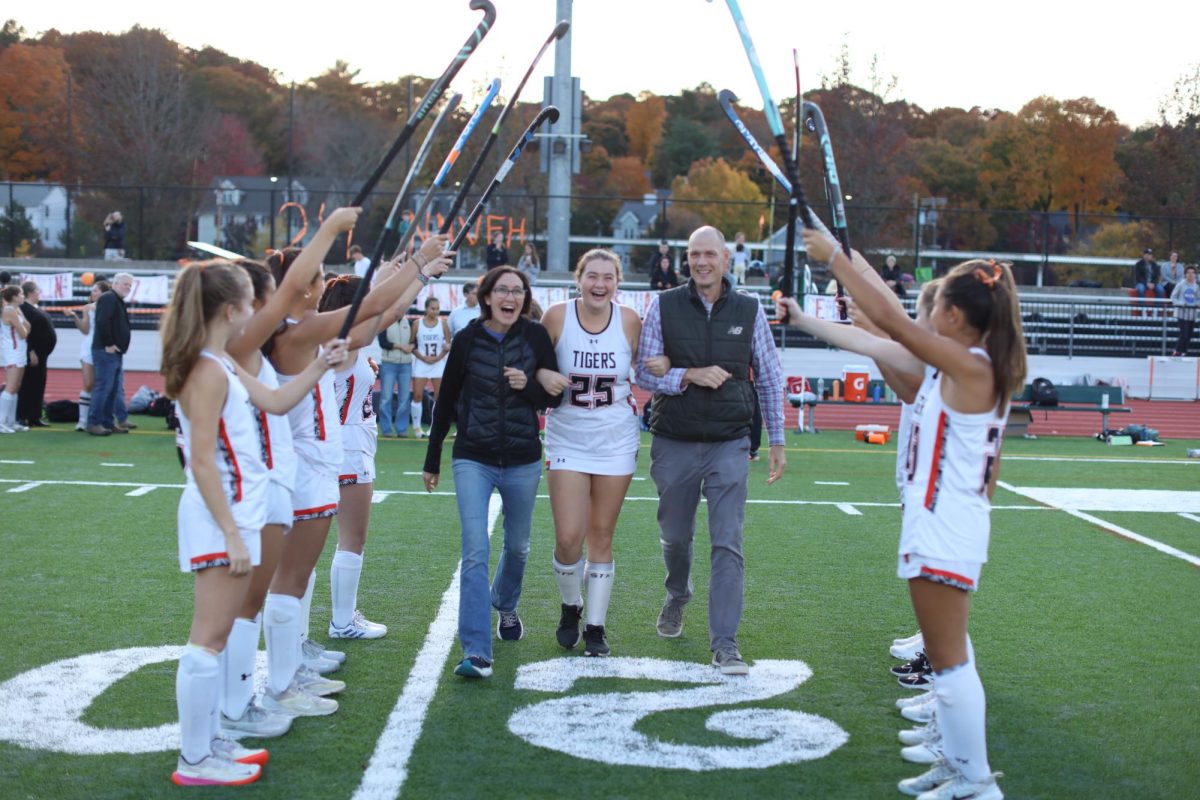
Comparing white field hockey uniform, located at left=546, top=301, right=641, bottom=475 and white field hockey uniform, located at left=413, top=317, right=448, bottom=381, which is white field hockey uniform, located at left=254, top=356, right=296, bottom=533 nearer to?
white field hockey uniform, located at left=546, top=301, right=641, bottom=475

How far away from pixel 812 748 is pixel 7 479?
31.5ft

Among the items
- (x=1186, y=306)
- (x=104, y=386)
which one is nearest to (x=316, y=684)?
(x=104, y=386)

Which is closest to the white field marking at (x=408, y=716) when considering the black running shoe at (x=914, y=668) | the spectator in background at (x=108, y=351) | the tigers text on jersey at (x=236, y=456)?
the tigers text on jersey at (x=236, y=456)

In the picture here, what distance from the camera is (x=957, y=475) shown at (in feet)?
14.3

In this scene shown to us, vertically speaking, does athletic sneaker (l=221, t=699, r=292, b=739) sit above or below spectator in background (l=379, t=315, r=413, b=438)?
below

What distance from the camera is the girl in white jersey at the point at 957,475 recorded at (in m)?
4.30

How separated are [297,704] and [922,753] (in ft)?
8.51

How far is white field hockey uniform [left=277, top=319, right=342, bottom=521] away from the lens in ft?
17.6

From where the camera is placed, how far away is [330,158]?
235ft

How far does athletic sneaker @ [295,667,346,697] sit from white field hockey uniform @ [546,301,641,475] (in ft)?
4.90

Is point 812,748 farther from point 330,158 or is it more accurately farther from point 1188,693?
point 330,158

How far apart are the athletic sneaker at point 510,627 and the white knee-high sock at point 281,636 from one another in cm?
153

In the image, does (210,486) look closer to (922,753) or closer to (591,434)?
(591,434)

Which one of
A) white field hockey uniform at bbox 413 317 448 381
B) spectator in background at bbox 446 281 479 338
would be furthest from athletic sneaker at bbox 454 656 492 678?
white field hockey uniform at bbox 413 317 448 381
